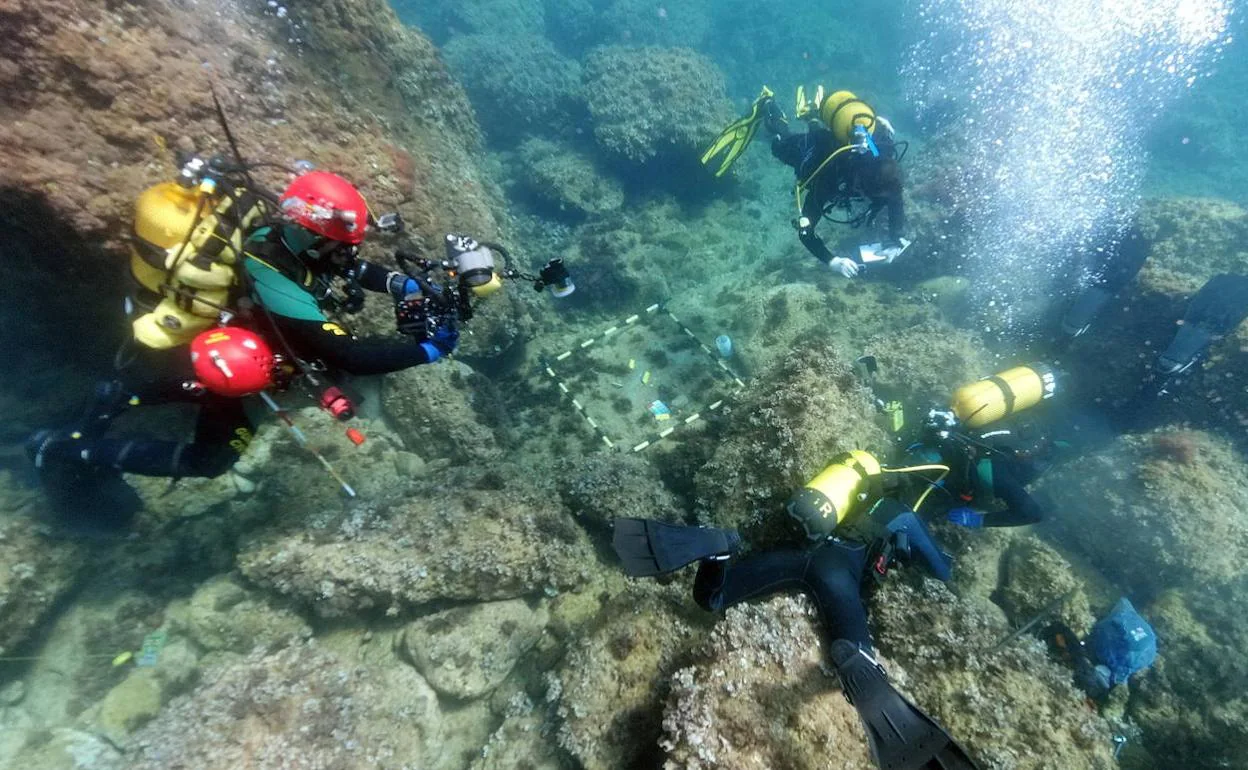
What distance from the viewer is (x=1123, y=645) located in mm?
5309

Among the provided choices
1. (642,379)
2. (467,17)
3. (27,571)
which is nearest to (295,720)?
(27,571)

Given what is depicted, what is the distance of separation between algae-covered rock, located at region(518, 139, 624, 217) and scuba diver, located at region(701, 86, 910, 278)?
456 cm

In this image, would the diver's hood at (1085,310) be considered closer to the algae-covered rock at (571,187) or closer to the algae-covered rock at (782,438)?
the algae-covered rock at (782,438)

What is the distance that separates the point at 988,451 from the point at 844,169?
13.9 feet

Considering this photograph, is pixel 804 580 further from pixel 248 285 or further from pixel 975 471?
pixel 248 285

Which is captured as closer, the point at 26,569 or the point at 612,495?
the point at 26,569

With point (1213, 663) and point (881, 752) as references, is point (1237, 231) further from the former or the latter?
point (881, 752)

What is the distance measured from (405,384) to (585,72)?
1153cm

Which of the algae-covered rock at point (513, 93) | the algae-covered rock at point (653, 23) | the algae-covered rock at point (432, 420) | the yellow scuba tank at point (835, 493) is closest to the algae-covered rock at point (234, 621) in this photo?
the algae-covered rock at point (432, 420)

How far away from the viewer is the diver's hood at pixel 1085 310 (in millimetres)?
8094

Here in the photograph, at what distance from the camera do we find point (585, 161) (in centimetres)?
1309

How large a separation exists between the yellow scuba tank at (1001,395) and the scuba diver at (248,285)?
5.12m

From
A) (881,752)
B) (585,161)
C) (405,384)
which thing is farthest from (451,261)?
(585,161)

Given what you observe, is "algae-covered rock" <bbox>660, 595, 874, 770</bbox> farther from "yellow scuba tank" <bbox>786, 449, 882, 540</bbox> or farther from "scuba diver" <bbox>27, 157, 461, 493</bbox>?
"scuba diver" <bbox>27, 157, 461, 493</bbox>
